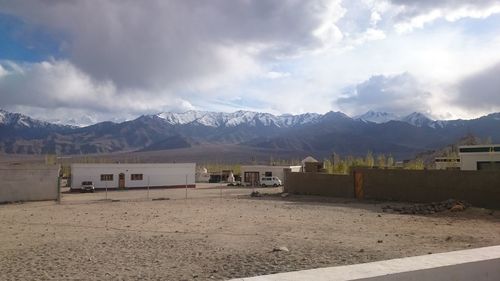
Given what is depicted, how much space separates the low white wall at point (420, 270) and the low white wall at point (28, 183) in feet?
127

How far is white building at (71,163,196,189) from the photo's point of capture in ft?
214

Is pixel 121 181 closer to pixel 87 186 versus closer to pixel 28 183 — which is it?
pixel 87 186

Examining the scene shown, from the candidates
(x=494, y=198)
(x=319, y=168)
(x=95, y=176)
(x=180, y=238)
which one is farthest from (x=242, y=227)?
(x=95, y=176)

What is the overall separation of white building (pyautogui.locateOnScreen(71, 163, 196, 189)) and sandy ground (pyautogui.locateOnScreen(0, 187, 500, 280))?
41.4 m

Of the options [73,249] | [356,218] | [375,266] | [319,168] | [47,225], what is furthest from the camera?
[319,168]

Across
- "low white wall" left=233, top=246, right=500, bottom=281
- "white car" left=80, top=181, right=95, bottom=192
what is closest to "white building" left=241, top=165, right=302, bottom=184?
"white car" left=80, top=181, right=95, bottom=192

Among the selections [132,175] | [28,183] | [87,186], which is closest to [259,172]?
[132,175]

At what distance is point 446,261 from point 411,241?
8908mm

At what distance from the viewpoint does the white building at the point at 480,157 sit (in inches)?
1579

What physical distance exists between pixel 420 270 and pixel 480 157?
1556 inches

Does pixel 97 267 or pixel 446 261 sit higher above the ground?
pixel 446 261

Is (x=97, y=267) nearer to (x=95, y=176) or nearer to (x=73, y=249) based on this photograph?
(x=73, y=249)

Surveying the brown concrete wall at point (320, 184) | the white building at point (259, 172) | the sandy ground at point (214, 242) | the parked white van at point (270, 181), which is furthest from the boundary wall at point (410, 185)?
the white building at point (259, 172)

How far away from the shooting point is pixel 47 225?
20828mm
